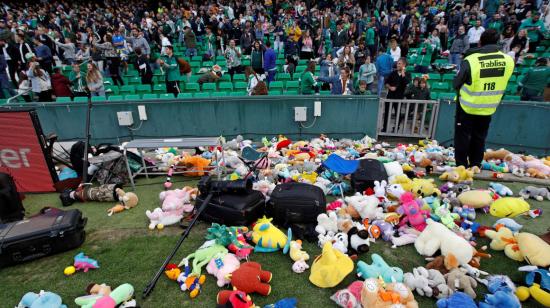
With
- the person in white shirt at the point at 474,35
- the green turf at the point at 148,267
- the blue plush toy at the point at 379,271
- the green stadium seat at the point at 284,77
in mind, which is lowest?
the green turf at the point at 148,267

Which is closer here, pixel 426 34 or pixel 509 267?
pixel 509 267

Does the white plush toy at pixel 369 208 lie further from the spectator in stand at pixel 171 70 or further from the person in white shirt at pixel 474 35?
the person in white shirt at pixel 474 35

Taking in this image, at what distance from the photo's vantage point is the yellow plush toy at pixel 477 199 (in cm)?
457

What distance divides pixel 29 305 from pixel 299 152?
4904 millimetres

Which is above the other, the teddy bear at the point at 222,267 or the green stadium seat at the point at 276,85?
the green stadium seat at the point at 276,85

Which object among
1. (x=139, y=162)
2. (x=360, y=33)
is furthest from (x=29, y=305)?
(x=360, y=33)

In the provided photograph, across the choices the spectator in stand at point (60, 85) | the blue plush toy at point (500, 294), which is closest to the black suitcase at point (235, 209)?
the blue plush toy at point (500, 294)

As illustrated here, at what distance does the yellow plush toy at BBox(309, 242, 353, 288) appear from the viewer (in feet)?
11.0

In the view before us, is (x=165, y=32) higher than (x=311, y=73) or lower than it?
higher

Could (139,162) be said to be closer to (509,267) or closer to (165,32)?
(509,267)

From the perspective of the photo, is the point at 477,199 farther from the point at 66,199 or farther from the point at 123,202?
the point at 66,199

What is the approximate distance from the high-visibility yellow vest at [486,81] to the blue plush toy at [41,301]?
19.7 feet

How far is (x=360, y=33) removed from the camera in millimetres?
13805

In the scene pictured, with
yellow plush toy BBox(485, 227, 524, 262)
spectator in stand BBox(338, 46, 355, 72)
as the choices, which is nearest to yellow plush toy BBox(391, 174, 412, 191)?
yellow plush toy BBox(485, 227, 524, 262)
